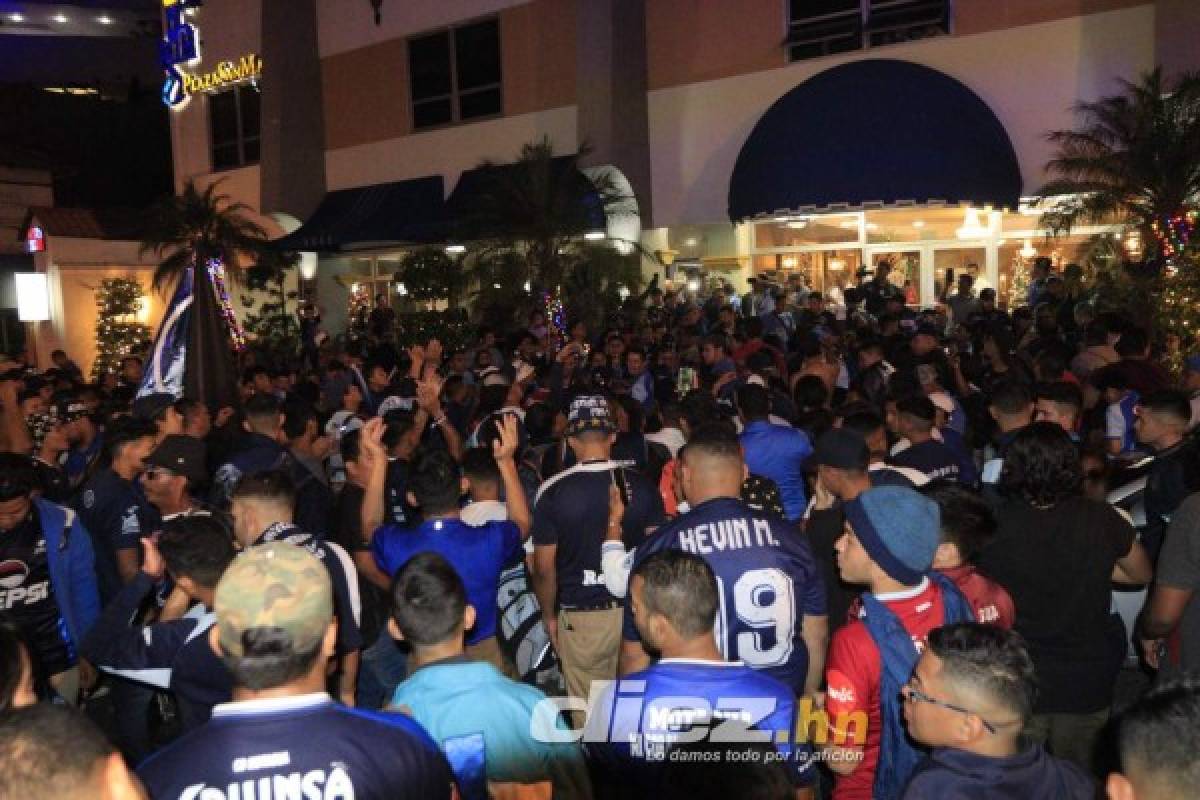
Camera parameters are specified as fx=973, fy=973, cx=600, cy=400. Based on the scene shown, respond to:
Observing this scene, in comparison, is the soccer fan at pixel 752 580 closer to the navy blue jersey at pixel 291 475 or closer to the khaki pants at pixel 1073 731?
the khaki pants at pixel 1073 731

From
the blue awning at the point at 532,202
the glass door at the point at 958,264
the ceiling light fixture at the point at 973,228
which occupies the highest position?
the blue awning at the point at 532,202

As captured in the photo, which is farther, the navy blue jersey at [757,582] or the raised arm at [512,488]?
the raised arm at [512,488]

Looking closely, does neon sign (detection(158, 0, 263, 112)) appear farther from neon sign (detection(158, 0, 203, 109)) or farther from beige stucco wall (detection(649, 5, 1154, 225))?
beige stucco wall (detection(649, 5, 1154, 225))

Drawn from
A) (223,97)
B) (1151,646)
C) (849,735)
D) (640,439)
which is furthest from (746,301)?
(223,97)

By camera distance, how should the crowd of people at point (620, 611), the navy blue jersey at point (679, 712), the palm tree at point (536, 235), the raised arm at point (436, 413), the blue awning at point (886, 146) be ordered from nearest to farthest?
1. the crowd of people at point (620, 611)
2. the navy blue jersey at point (679, 712)
3. the raised arm at point (436, 413)
4. the blue awning at point (886, 146)
5. the palm tree at point (536, 235)

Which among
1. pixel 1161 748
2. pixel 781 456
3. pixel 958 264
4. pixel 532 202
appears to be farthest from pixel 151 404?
pixel 958 264

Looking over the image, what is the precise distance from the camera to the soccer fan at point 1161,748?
83.6 inches

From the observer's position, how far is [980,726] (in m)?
2.60

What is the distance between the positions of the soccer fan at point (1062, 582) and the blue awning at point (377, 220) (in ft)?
65.6

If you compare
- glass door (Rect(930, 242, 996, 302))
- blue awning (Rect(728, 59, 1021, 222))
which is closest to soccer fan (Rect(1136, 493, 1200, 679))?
blue awning (Rect(728, 59, 1021, 222))

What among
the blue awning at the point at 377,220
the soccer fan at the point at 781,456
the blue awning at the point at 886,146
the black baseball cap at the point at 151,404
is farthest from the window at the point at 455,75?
the soccer fan at the point at 781,456

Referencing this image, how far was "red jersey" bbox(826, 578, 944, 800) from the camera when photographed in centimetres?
321

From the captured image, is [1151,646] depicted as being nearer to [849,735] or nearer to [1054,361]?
[849,735]

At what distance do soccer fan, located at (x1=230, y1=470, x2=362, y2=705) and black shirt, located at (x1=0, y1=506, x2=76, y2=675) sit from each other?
96 centimetres
